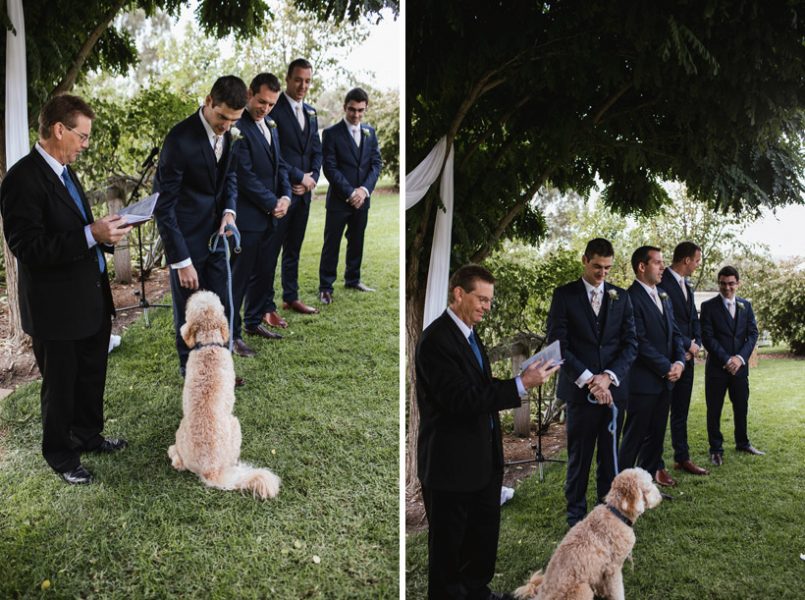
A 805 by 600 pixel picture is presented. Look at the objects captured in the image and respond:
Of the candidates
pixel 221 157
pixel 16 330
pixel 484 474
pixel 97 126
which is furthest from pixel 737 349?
pixel 16 330

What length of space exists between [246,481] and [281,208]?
1.16m

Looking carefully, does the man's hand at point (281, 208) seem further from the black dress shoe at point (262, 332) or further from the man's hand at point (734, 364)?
the man's hand at point (734, 364)

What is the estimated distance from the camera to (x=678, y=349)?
343 cm

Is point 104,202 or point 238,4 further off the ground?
point 238,4

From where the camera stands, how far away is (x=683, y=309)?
3410 mm

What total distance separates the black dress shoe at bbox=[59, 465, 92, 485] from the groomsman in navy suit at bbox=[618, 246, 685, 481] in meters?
2.32

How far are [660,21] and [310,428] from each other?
7.85 ft

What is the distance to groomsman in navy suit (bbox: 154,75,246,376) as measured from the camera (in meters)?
2.96

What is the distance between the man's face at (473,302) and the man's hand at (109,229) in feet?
4.37

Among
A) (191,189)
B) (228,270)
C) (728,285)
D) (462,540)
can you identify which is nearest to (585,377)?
(728,285)

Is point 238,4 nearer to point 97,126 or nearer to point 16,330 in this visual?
point 97,126

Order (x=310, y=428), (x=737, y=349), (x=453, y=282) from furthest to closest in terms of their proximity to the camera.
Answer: (x=737, y=349) → (x=310, y=428) → (x=453, y=282)

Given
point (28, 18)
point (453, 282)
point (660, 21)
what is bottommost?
point (453, 282)

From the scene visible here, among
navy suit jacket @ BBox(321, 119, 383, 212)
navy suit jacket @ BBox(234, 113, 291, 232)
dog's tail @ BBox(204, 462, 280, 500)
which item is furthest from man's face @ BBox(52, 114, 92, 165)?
dog's tail @ BBox(204, 462, 280, 500)
